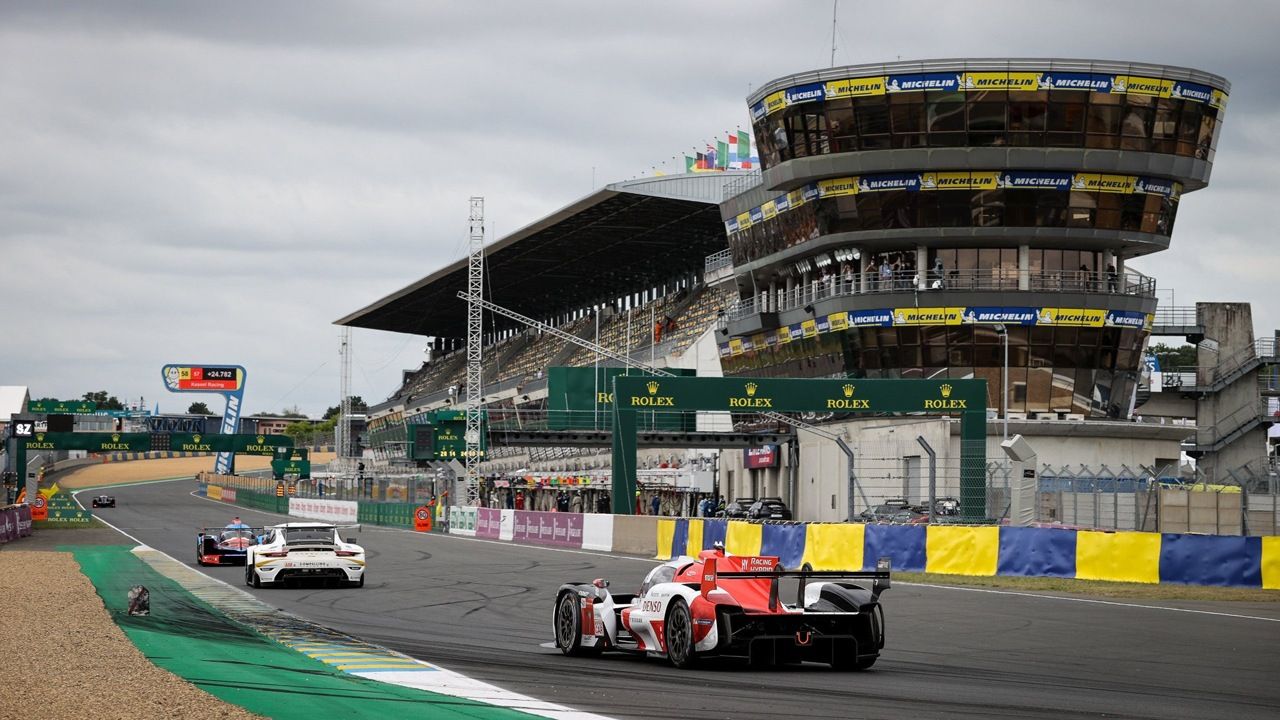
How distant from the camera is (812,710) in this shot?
1093 cm

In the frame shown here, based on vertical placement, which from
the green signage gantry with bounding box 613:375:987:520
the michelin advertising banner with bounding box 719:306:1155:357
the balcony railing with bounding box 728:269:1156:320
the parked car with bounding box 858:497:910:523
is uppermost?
the balcony railing with bounding box 728:269:1156:320

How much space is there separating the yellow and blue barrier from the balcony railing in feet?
90.8

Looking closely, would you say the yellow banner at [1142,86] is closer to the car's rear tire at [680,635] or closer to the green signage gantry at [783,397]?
the green signage gantry at [783,397]

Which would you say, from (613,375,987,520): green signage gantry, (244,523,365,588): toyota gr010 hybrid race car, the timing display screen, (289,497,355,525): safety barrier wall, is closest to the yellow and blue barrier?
(244,523,365,588): toyota gr010 hybrid race car

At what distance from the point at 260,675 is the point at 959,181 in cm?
4706

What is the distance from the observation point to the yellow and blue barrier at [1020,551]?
25.3 metres

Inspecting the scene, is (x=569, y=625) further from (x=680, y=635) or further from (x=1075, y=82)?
(x=1075, y=82)

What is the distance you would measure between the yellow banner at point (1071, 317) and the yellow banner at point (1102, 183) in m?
4.80

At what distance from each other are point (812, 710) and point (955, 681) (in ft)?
8.35

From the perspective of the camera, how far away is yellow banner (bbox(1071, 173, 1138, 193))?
55.9m

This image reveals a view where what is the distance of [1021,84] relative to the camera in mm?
53688

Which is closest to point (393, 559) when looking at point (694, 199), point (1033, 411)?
point (1033, 411)

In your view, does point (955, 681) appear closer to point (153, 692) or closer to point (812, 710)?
point (812, 710)

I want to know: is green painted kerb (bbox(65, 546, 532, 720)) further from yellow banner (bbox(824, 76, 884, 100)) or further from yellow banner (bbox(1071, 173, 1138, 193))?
yellow banner (bbox(1071, 173, 1138, 193))
